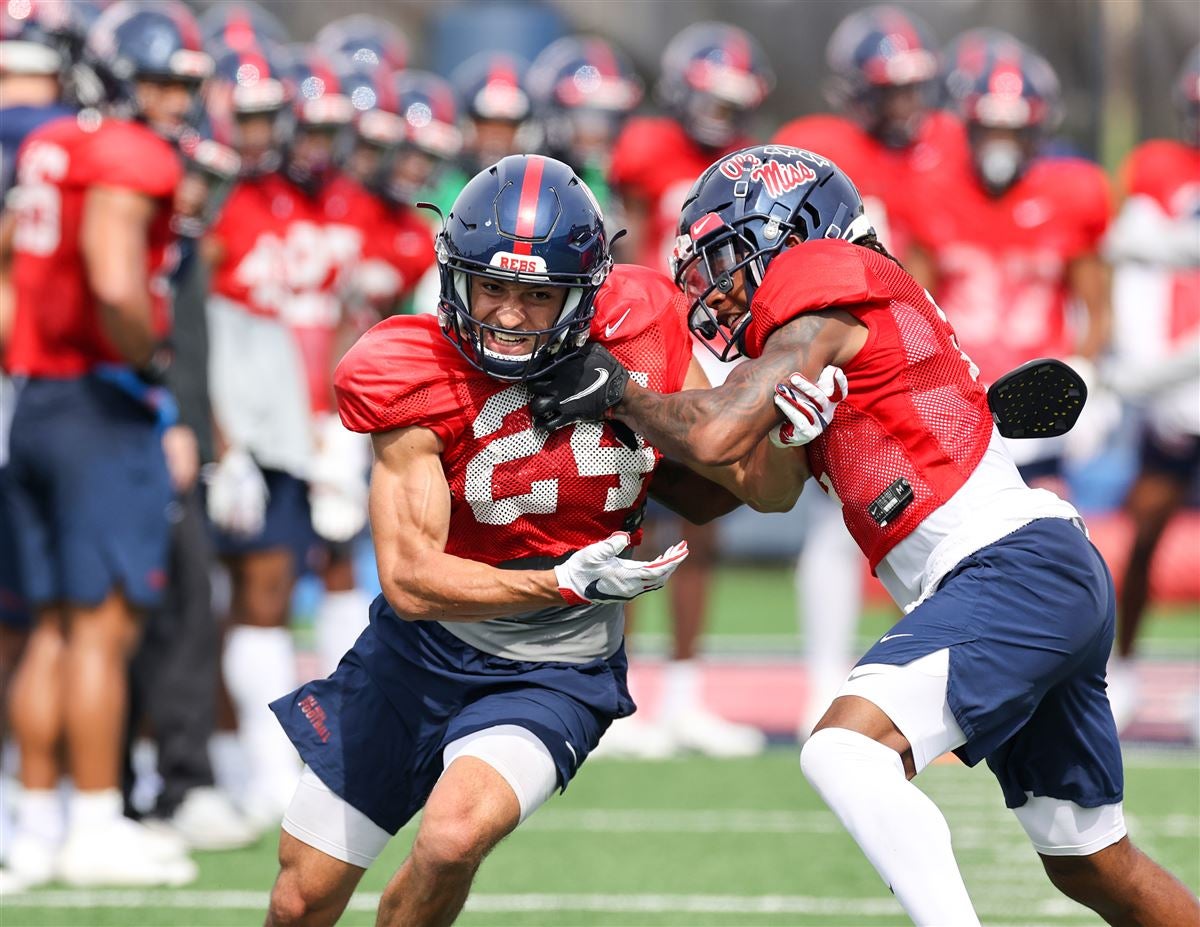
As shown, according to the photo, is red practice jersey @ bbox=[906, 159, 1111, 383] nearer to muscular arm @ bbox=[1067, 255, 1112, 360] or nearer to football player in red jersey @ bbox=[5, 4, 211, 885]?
muscular arm @ bbox=[1067, 255, 1112, 360]

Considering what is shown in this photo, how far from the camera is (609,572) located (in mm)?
3342

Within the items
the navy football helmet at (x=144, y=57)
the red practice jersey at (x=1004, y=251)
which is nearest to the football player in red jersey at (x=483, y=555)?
the navy football helmet at (x=144, y=57)

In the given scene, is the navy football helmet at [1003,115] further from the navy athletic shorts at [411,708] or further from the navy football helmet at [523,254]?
the navy athletic shorts at [411,708]

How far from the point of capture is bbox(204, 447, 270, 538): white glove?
5.85 m

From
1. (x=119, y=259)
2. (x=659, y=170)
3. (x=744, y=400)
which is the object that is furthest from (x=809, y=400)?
(x=659, y=170)

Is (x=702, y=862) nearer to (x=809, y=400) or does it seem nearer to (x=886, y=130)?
(x=809, y=400)

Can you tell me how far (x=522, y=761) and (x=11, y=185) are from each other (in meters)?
2.66

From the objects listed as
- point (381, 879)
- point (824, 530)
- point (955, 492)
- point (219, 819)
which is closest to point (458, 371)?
point (955, 492)

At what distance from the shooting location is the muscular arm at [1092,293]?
7.05 meters

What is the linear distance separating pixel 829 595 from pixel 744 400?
12.0 feet

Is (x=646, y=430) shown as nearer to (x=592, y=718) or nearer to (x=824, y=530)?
(x=592, y=718)

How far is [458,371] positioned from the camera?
357 centimetres

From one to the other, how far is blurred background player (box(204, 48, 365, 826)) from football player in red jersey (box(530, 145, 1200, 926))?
2.66 meters

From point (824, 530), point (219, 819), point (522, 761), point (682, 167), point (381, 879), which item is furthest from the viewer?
point (682, 167)
